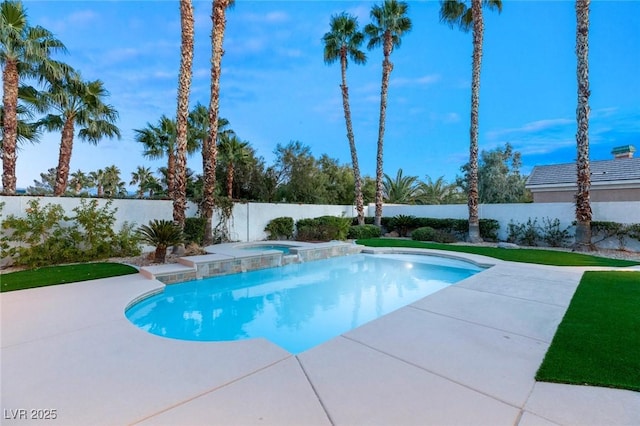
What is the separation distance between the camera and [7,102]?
30.1 feet

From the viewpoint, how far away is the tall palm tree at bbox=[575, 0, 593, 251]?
9.79 metres

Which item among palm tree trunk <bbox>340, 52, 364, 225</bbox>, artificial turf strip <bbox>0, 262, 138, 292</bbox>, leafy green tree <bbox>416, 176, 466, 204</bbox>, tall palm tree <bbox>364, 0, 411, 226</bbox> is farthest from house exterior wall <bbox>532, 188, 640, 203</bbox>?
artificial turf strip <bbox>0, 262, 138, 292</bbox>

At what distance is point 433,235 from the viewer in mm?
13664

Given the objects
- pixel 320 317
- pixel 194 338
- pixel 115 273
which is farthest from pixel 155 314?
pixel 320 317

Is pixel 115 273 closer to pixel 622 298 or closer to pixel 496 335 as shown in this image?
pixel 496 335

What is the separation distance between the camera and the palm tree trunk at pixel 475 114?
1220cm

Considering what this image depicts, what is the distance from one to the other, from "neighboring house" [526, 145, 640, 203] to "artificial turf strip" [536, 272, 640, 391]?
1072 centimetres

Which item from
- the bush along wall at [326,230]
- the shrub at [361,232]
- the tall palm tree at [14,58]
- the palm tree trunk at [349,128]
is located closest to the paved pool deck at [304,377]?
the tall palm tree at [14,58]

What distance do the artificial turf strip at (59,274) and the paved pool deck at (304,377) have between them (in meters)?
1.81

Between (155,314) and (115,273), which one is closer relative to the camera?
(155,314)

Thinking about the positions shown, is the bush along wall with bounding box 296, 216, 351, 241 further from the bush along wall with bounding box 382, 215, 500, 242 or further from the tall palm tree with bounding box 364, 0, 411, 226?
the bush along wall with bounding box 382, 215, 500, 242

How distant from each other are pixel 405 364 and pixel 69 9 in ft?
45.3

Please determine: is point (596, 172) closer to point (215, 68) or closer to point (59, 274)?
point (215, 68)

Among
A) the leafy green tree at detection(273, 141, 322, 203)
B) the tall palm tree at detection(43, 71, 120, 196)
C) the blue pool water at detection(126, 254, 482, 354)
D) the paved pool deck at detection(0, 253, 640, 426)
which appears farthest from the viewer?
the leafy green tree at detection(273, 141, 322, 203)
